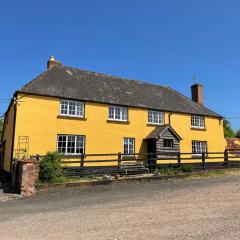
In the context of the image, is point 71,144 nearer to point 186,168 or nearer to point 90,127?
point 90,127

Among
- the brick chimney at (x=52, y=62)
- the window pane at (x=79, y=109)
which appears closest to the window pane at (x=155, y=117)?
the window pane at (x=79, y=109)

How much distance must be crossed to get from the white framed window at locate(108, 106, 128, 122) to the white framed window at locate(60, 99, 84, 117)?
2540mm

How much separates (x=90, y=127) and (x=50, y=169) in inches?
291

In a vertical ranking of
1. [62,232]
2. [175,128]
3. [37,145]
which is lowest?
[62,232]

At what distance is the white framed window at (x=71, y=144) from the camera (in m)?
21.3

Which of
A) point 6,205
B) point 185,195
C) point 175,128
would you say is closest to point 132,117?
point 175,128

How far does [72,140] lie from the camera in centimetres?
2178

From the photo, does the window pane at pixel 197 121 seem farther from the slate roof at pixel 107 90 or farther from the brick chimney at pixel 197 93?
the brick chimney at pixel 197 93

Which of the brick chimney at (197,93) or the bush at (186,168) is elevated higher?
the brick chimney at (197,93)

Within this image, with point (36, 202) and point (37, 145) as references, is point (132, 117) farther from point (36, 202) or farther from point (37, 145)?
point (36, 202)

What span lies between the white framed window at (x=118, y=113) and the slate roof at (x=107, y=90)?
0.49 meters

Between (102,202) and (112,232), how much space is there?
4308mm

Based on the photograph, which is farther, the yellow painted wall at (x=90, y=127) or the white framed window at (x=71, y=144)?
the white framed window at (x=71, y=144)

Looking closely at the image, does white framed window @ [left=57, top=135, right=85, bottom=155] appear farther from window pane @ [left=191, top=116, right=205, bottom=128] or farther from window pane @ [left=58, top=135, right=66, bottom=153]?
window pane @ [left=191, top=116, right=205, bottom=128]
